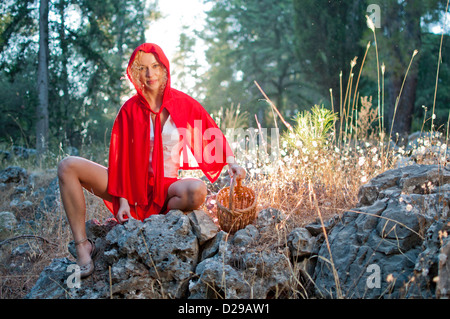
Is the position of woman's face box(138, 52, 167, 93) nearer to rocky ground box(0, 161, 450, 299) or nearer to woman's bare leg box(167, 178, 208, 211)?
woman's bare leg box(167, 178, 208, 211)

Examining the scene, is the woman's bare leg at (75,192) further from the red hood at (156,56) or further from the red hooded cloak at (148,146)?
the red hood at (156,56)

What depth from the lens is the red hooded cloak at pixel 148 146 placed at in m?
2.70

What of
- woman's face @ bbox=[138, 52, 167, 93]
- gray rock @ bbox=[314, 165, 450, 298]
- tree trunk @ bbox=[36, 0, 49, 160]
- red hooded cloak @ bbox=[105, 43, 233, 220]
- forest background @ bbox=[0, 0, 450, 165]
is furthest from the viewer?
tree trunk @ bbox=[36, 0, 49, 160]

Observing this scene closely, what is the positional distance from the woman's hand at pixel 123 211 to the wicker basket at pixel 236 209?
0.64m

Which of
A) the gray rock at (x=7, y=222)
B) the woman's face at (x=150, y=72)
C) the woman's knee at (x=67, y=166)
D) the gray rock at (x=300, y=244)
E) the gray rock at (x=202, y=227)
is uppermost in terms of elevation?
the woman's face at (x=150, y=72)

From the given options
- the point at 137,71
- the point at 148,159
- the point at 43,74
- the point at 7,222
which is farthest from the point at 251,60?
the point at 148,159

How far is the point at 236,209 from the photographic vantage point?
2.60 metres

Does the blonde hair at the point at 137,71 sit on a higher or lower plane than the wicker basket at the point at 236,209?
higher

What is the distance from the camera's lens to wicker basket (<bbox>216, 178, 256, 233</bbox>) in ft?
8.55

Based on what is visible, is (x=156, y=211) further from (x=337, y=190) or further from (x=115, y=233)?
(x=337, y=190)

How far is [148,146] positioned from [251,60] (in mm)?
14837

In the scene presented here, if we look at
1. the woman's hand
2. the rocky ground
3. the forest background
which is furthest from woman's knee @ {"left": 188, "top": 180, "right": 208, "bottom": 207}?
the forest background

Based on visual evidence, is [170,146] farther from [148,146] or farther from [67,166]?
[67,166]

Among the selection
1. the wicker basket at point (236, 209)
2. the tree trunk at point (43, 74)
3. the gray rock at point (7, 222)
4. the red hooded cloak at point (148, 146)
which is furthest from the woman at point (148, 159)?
the tree trunk at point (43, 74)
